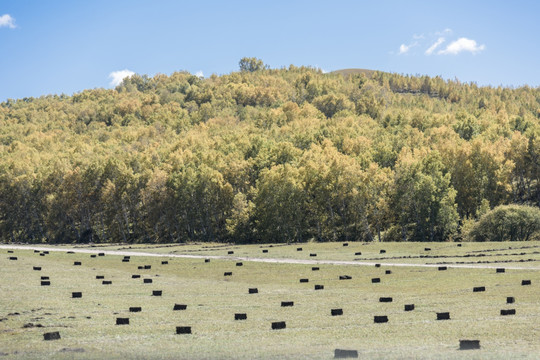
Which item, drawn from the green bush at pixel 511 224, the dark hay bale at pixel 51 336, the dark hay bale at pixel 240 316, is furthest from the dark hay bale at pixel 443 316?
the green bush at pixel 511 224

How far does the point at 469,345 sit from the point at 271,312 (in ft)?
35.4

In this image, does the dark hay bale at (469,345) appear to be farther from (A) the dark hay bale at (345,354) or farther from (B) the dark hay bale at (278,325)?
(B) the dark hay bale at (278,325)

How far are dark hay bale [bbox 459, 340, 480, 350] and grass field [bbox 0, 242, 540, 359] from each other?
0.66 ft

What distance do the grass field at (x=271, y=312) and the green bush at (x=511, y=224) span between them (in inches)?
922

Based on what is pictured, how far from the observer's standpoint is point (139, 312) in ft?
86.6

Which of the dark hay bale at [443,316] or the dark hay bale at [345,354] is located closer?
the dark hay bale at [345,354]

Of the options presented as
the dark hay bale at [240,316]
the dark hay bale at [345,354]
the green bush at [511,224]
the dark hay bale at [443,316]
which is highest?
the green bush at [511,224]

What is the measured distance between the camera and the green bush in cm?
7088

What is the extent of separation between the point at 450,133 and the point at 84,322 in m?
151

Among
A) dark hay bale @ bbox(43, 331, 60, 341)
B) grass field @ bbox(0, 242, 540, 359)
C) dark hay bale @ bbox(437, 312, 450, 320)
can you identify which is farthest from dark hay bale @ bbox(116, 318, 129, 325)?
dark hay bale @ bbox(437, 312, 450, 320)

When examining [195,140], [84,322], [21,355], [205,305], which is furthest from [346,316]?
[195,140]

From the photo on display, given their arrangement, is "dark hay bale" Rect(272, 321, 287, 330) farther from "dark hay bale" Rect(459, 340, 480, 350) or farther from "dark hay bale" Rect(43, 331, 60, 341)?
"dark hay bale" Rect(43, 331, 60, 341)

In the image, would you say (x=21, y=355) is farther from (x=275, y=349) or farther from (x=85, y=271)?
(x=85, y=271)

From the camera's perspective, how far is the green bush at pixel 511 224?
70875 mm
